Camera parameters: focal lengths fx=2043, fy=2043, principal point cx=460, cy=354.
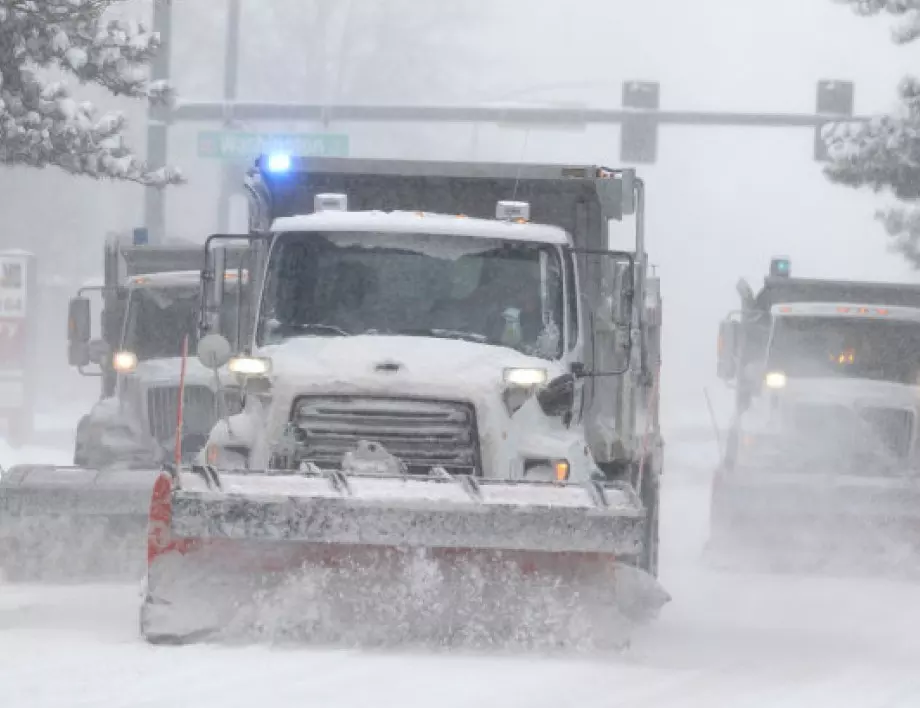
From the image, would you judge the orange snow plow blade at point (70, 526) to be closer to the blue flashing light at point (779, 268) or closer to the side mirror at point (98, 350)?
the side mirror at point (98, 350)

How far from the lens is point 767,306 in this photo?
1820 centimetres

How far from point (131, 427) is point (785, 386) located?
5.37 meters

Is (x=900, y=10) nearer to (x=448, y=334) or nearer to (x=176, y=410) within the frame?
(x=176, y=410)

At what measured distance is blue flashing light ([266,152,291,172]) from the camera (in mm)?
11969

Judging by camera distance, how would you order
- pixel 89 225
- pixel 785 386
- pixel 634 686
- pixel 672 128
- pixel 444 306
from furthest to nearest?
1. pixel 672 128
2. pixel 89 225
3. pixel 785 386
4. pixel 444 306
5. pixel 634 686

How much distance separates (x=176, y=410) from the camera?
15.6 meters

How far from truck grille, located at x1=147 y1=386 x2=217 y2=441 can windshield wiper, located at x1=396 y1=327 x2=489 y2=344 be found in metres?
4.87

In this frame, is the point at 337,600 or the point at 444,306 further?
the point at 444,306

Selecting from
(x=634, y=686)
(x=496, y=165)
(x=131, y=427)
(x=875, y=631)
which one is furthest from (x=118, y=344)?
(x=634, y=686)

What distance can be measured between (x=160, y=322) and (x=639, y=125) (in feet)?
49.3

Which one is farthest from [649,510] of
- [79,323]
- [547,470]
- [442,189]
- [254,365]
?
[79,323]

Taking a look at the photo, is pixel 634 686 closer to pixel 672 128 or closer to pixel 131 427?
pixel 131 427

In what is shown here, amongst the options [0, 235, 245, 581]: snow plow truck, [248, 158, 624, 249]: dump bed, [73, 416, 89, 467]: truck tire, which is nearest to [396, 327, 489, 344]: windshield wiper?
[0, 235, 245, 581]: snow plow truck

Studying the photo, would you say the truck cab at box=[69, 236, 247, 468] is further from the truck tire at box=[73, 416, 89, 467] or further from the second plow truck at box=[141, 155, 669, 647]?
the second plow truck at box=[141, 155, 669, 647]
